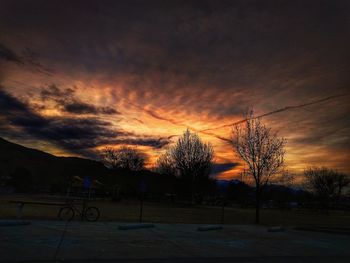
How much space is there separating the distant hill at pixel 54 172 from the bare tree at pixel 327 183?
125 feet

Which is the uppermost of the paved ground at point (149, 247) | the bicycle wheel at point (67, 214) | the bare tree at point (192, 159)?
the bare tree at point (192, 159)

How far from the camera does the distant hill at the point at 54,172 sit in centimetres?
8325

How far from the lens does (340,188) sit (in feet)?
310

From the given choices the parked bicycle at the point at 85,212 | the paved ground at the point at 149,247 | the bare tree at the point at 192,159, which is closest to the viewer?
the paved ground at the point at 149,247

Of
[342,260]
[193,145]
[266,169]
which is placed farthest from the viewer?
[193,145]

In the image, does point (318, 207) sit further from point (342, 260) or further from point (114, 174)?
point (342, 260)

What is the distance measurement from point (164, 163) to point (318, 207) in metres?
32.3

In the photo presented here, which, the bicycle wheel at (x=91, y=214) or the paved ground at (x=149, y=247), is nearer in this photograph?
the paved ground at (x=149, y=247)

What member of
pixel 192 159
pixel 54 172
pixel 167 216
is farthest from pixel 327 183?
pixel 54 172

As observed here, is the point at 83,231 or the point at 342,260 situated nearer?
the point at 342,260

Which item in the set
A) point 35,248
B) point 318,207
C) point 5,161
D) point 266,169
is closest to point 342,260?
point 35,248

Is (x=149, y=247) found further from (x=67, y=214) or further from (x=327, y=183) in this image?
(x=327, y=183)

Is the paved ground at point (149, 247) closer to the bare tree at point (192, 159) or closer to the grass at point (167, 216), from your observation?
the grass at point (167, 216)

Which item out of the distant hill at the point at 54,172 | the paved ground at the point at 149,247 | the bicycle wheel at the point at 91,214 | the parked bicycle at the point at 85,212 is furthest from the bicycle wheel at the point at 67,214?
the distant hill at the point at 54,172
